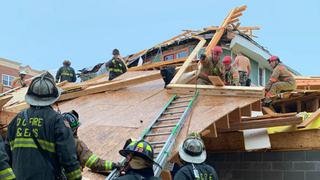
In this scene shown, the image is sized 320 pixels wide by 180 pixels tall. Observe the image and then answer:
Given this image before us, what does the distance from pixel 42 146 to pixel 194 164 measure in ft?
5.46

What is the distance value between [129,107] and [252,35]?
11.3m

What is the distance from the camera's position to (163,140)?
222 inches

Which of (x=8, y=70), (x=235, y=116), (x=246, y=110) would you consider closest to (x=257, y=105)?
(x=246, y=110)

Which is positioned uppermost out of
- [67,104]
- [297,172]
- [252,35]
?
[252,35]

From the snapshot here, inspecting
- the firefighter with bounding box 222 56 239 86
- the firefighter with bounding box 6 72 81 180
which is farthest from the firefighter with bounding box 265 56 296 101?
the firefighter with bounding box 6 72 81 180

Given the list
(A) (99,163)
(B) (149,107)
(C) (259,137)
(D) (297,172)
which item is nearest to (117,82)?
(B) (149,107)

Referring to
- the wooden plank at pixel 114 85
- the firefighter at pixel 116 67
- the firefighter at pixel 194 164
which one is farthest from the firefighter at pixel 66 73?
the firefighter at pixel 194 164

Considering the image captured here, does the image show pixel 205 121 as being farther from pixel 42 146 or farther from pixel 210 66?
pixel 42 146

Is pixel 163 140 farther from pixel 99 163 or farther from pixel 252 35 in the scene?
pixel 252 35

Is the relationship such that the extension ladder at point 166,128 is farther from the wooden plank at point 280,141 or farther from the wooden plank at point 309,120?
the wooden plank at point 309,120

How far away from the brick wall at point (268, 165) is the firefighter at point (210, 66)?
1.49 metres

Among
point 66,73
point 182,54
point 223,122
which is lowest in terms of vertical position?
point 223,122

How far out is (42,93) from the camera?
13.2 ft

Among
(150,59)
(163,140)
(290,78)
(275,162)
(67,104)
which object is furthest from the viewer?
(150,59)
